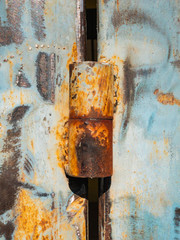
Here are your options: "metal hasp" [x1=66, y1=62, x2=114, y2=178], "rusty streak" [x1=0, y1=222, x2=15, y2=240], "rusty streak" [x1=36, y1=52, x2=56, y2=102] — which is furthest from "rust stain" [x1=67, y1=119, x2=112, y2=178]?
"rusty streak" [x1=0, y1=222, x2=15, y2=240]

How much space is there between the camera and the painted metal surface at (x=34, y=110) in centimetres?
63

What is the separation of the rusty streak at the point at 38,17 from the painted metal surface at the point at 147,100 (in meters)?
0.14

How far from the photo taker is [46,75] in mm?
643

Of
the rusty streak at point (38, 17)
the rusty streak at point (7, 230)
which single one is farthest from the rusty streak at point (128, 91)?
the rusty streak at point (7, 230)

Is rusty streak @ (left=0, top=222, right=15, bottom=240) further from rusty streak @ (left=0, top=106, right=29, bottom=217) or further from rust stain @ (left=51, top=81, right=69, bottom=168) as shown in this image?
rust stain @ (left=51, top=81, right=69, bottom=168)

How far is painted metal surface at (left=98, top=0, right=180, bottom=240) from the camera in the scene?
0.65m

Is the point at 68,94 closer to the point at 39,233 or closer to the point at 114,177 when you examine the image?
the point at 114,177

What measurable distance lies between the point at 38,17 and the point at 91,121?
0.29 meters

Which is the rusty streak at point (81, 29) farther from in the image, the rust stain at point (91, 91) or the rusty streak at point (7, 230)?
the rusty streak at point (7, 230)

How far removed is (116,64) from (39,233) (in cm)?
46

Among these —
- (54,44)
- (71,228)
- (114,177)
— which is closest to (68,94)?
(54,44)

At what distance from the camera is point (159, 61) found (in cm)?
65

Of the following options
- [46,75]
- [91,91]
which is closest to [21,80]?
[46,75]

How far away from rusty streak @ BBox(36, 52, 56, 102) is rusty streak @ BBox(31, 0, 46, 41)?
0.15ft
